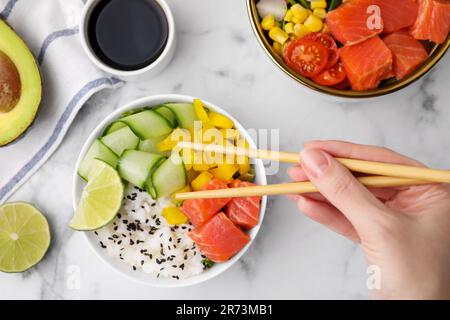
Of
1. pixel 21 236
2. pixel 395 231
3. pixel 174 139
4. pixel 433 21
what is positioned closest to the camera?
pixel 395 231

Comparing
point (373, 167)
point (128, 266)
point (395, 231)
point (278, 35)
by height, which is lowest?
point (128, 266)

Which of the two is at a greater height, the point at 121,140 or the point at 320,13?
the point at 320,13

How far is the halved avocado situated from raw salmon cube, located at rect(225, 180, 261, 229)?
574mm

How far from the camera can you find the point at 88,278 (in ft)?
5.73

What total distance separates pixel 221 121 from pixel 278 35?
27cm

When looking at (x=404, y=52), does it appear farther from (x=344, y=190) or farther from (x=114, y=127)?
(x=114, y=127)

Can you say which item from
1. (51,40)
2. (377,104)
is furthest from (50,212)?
(377,104)

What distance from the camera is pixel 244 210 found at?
1.56 m

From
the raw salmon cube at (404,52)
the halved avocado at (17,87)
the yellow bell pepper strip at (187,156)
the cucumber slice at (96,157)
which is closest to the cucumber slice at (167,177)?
the yellow bell pepper strip at (187,156)

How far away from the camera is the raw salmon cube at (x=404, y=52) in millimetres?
1511

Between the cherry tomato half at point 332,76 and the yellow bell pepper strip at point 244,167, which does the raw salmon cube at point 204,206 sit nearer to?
the yellow bell pepper strip at point 244,167

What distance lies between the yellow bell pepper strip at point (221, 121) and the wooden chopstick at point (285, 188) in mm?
226

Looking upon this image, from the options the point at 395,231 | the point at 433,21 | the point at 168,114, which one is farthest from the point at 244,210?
the point at 433,21

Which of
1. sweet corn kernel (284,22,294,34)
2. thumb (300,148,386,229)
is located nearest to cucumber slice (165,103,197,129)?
sweet corn kernel (284,22,294,34)
